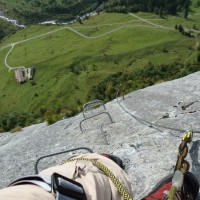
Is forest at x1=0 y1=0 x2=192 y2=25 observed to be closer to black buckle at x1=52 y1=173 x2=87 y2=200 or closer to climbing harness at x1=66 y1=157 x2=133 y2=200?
climbing harness at x1=66 y1=157 x2=133 y2=200

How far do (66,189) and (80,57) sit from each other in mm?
95502

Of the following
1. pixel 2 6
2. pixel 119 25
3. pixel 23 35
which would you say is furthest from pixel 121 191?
pixel 2 6

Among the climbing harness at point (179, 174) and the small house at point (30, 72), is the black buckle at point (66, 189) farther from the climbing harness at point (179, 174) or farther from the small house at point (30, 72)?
the small house at point (30, 72)

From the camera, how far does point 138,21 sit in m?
122

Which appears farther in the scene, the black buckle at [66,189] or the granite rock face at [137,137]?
the granite rock face at [137,137]

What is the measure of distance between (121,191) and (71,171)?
56 centimetres

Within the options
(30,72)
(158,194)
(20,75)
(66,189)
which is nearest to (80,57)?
(30,72)

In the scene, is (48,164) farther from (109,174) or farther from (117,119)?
(109,174)

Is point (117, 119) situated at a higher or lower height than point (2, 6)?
higher

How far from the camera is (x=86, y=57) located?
9662cm

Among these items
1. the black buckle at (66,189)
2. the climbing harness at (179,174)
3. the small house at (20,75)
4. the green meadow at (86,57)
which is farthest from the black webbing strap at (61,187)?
the small house at (20,75)

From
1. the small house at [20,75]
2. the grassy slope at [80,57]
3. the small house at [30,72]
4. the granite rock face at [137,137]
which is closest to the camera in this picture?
the granite rock face at [137,137]

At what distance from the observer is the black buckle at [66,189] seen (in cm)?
305

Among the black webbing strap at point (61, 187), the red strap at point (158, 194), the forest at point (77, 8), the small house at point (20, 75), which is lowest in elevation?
the small house at point (20, 75)
